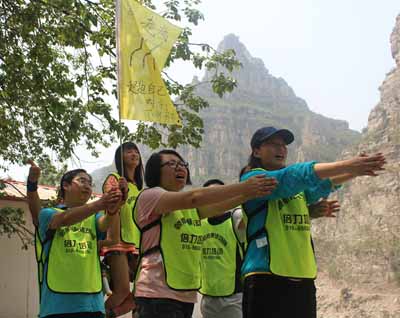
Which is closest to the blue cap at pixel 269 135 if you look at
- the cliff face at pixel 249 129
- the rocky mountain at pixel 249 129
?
the cliff face at pixel 249 129

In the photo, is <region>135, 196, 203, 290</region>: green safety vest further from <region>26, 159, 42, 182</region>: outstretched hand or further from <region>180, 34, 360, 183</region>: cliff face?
<region>180, 34, 360, 183</region>: cliff face

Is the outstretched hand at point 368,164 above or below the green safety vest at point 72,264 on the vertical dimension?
above

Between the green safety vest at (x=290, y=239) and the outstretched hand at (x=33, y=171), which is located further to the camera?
the outstretched hand at (x=33, y=171)

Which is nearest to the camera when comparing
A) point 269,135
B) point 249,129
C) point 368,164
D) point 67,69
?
point 368,164

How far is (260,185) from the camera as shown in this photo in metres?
2.80

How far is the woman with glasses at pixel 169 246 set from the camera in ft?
Answer: 10.6

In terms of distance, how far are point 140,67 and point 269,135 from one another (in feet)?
3.76

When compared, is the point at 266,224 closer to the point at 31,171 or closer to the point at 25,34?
the point at 31,171

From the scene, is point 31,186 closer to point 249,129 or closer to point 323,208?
point 323,208

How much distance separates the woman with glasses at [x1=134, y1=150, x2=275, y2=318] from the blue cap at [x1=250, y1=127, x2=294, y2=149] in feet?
1.20

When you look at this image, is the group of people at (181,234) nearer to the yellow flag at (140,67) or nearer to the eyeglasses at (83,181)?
the eyeglasses at (83,181)

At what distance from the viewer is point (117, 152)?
4.98m

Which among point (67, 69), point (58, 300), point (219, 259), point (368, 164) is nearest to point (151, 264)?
point (58, 300)

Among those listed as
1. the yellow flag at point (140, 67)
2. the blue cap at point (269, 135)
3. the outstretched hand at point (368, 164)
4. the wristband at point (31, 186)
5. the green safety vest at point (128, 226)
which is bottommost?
the green safety vest at point (128, 226)
